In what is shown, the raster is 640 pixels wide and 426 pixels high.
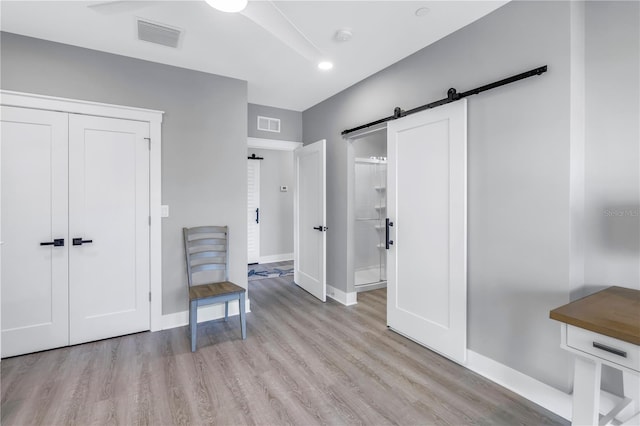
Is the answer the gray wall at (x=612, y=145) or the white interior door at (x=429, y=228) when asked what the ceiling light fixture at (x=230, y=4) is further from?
the gray wall at (x=612, y=145)

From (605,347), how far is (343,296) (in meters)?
2.90

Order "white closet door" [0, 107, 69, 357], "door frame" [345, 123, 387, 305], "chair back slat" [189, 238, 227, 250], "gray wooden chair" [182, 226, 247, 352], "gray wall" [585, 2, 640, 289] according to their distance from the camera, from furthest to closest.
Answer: "door frame" [345, 123, 387, 305]
"chair back slat" [189, 238, 227, 250]
"gray wooden chair" [182, 226, 247, 352]
"white closet door" [0, 107, 69, 357]
"gray wall" [585, 2, 640, 289]

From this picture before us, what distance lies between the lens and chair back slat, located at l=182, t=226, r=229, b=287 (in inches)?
125

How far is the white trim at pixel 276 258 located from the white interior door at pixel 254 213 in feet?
0.41

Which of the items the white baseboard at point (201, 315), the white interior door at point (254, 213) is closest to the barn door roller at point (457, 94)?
the white baseboard at point (201, 315)

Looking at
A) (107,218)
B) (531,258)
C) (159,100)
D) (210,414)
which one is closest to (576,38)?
(531,258)

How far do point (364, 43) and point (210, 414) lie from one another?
3.16 meters

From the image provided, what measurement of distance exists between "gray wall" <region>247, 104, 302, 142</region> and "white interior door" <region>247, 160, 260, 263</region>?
195 cm

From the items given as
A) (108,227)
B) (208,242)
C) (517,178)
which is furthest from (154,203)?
(517,178)

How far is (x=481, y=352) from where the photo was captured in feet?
7.70

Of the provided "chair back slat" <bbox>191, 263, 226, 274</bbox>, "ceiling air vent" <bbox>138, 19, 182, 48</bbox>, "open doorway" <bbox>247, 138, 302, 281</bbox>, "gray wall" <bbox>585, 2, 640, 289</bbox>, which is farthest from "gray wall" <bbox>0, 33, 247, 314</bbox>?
"gray wall" <bbox>585, 2, 640, 289</bbox>

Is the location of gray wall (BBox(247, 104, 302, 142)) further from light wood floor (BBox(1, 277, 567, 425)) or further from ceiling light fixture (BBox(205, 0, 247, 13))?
ceiling light fixture (BBox(205, 0, 247, 13))

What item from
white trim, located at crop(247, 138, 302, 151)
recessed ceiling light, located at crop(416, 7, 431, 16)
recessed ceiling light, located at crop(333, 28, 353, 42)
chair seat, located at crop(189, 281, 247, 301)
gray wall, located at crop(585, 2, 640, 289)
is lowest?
chair seat, located at crop(189, 281, 247, 301)

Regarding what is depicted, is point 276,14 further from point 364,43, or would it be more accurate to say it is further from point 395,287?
point 395,287
